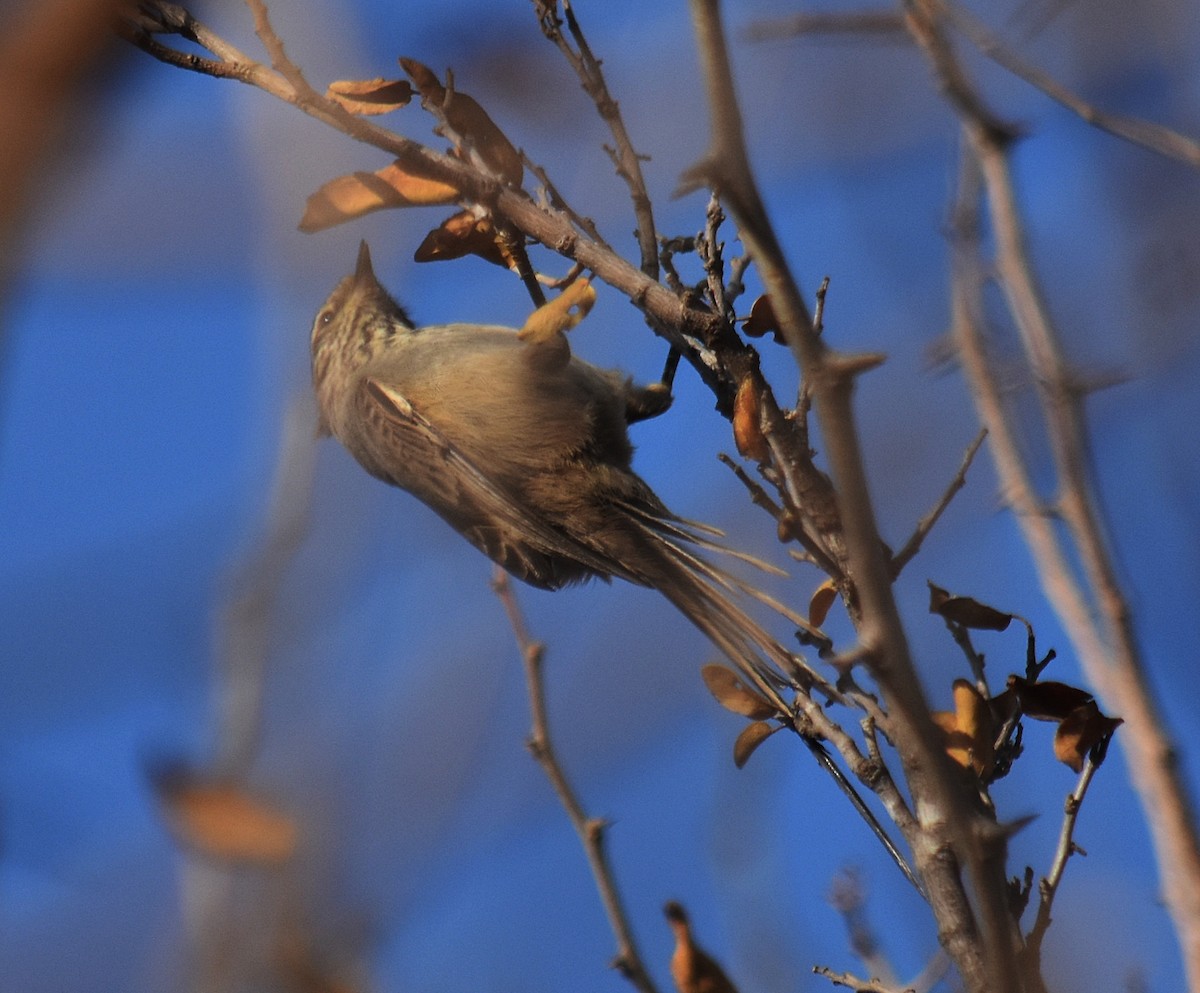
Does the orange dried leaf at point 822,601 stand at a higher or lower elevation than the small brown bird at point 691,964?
A: higher

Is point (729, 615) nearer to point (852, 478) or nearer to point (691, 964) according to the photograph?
point (691, 964)

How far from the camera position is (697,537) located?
3.48 metres

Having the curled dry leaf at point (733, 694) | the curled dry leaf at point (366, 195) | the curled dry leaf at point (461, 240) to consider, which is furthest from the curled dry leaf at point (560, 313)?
the curled dry leaf at point (733, 694)

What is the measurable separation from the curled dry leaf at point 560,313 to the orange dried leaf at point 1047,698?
147 cm

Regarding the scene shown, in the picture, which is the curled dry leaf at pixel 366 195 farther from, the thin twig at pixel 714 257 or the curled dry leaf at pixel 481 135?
the thin twig at pixel 714 257

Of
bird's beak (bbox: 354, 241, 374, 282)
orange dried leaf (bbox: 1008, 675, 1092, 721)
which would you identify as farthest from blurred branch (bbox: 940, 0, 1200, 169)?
bird's beak (bbox: 354, 241, 374, 282)

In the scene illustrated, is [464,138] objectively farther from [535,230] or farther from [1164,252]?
[1164,252]

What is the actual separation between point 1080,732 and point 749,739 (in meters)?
0.64

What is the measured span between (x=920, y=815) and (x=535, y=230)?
1.53 metres

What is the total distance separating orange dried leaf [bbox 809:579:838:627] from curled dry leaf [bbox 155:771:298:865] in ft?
3.43

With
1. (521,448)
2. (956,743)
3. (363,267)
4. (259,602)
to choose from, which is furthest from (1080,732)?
(363,267)

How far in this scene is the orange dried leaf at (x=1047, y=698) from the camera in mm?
2199

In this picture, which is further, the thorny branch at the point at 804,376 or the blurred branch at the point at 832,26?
the blurred branch at the point at 832,26

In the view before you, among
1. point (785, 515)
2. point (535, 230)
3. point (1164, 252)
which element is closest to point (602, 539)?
point (535, 230)
